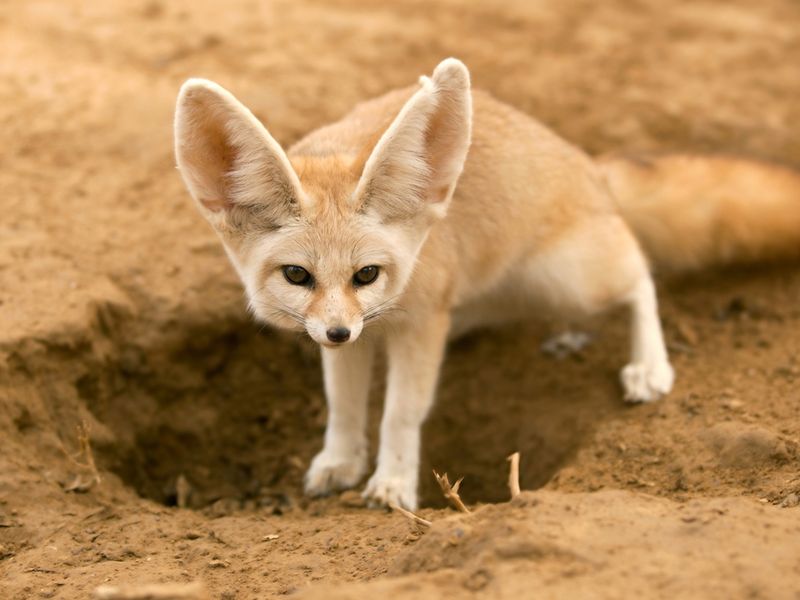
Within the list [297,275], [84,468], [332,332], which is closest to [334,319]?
[332,332]

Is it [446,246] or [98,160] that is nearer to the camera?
[446,246]

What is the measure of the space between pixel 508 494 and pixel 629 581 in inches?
82.7

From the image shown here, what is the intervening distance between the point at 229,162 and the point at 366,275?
641mm

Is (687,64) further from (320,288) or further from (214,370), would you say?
(320,288)

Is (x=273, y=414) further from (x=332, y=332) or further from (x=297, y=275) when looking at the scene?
(x=332, y=332)

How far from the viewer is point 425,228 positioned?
3.89 m

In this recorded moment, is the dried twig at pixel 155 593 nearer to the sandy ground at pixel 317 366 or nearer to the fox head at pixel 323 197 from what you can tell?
the sandy ground at pixel 317 366

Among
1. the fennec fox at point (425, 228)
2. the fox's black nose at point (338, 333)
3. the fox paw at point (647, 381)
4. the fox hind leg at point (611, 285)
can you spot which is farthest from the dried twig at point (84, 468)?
the fox paw at point (647, 381)

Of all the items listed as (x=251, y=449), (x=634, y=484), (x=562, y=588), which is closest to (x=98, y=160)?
(x=251, y=449)

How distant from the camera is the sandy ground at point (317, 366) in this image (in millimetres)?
2951

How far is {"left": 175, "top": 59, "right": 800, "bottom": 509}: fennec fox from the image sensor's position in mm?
3541

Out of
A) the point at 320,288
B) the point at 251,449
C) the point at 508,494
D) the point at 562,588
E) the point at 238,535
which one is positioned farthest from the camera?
the point at 251,449

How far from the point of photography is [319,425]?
A: 525 cm

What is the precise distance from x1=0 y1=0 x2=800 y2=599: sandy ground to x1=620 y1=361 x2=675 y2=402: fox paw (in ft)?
0.27
